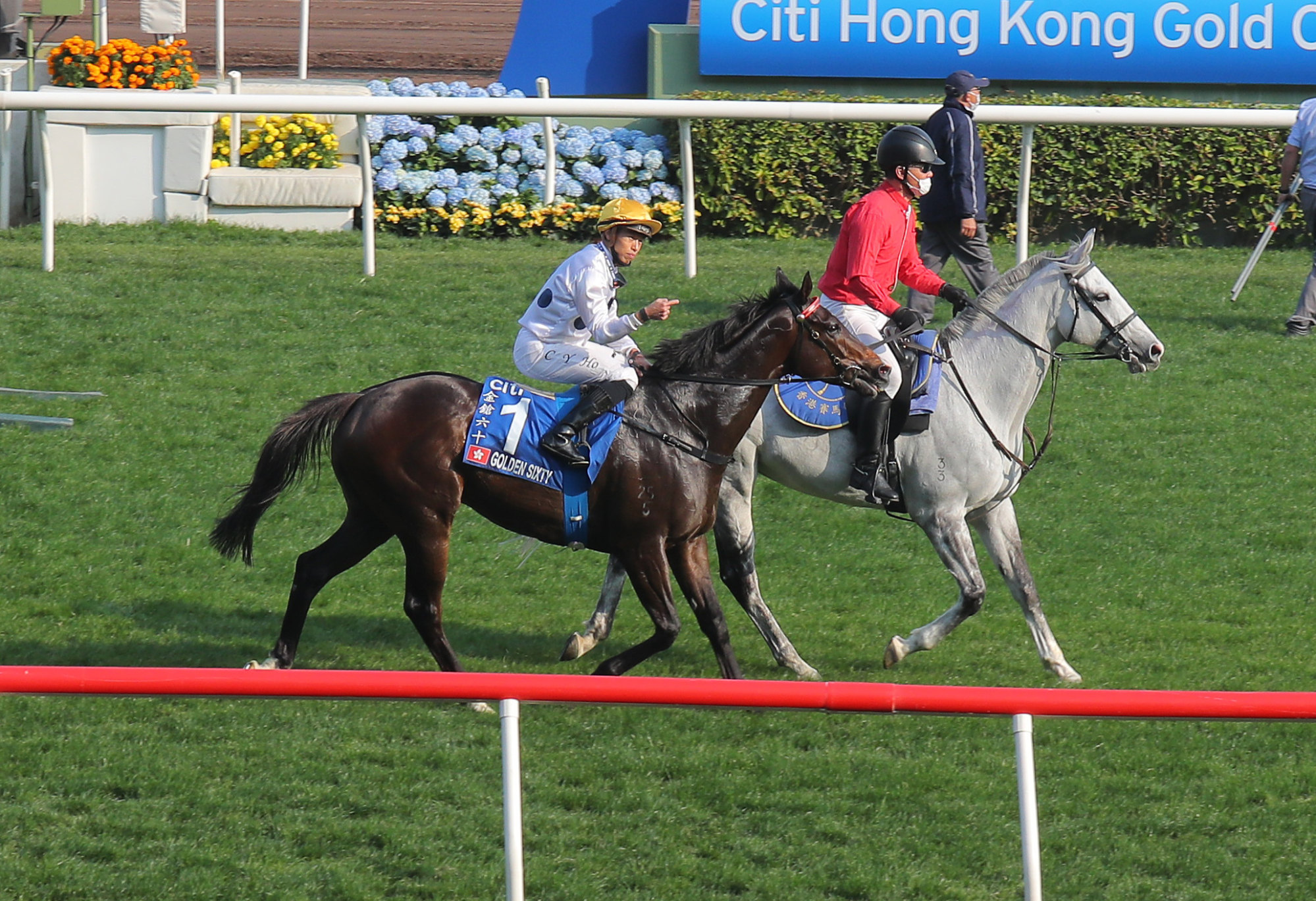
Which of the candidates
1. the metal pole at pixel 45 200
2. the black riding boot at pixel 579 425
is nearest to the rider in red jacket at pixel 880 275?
the black riding boot at pixel 579 425

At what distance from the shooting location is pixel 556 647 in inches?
265

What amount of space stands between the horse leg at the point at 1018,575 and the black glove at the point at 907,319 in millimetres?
818

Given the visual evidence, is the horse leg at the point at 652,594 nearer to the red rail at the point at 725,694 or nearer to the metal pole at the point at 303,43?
the red rail at the point at 725,694

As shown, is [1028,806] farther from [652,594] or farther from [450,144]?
[450,144]

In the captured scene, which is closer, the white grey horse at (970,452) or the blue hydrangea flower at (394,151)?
the white grey horse at (970,452)

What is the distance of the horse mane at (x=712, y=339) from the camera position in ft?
20.1

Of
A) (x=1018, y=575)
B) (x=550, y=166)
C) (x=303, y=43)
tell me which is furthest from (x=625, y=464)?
(x=303, y=43)

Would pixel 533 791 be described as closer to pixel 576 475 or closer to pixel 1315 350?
pixel 576 475

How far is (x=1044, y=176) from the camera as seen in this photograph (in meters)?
12.7

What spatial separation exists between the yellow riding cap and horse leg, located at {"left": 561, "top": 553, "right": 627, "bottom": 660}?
54.5 inches

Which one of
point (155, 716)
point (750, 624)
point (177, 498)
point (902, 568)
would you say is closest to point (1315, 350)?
point (902, 568)

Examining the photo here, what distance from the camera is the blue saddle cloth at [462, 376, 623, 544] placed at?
5.94 m

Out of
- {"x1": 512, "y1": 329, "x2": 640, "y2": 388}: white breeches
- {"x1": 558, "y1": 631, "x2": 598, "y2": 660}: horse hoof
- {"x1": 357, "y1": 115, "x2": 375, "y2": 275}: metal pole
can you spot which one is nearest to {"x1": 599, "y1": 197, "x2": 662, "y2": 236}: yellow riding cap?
{"x1": 512, "y1": 329, "x2": 640, "y2": 388}: white breeches

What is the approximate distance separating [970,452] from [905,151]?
1.29m
